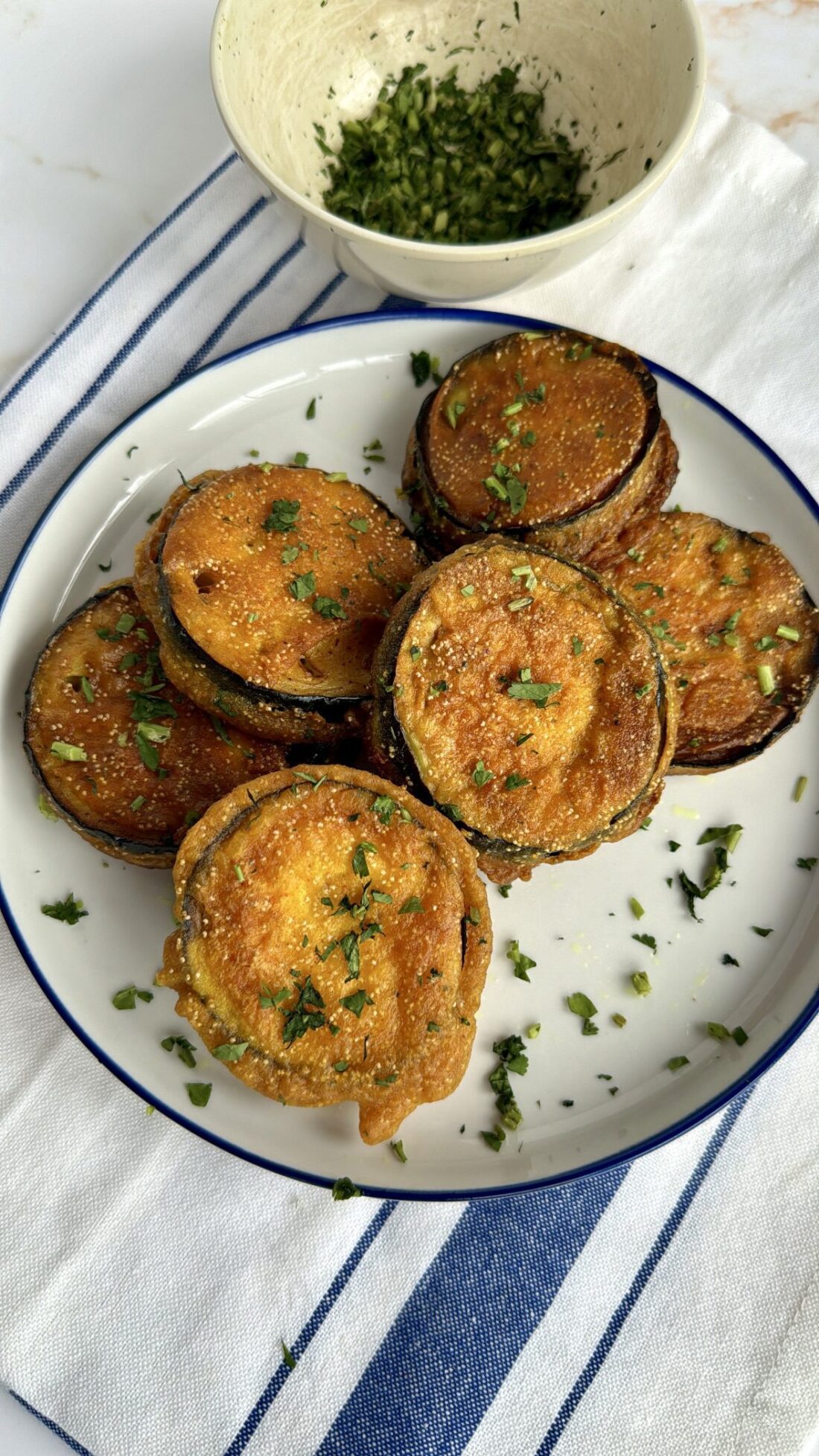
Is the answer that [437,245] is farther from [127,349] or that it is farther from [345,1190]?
[345,1190]

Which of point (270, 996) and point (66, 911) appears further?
point (66, 911)

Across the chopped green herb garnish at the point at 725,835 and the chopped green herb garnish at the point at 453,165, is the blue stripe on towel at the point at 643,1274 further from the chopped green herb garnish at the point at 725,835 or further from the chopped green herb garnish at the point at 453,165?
the chopped green herb garnish at the point at 453,165

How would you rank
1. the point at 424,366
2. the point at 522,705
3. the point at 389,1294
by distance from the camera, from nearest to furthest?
the point at 522,705, the point at 389,1294, the point at 424,366

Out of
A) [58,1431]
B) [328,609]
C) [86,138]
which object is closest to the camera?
[328,609]

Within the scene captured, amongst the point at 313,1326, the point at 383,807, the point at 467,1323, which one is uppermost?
the point at 383,807

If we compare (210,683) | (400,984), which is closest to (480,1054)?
(400,984)

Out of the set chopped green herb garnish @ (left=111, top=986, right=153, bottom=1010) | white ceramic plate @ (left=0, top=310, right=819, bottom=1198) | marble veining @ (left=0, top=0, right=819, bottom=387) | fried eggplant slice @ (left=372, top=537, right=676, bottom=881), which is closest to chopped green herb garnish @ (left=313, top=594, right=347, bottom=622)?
fried eggplant slice @ (left=372, top=537, right=676, bottom=881)

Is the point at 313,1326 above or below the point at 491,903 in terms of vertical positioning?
below

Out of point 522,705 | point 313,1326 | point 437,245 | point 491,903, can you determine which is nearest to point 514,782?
point 522,705
